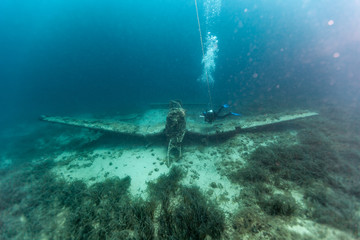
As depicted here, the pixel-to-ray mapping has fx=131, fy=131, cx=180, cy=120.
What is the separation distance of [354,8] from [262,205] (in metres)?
66.0

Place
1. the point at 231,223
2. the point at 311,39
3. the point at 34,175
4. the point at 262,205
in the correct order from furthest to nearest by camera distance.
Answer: the point at 311,39
the point at 34,175
the point at 262,205
the point at 231,223

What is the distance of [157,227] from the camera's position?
384 centimetres

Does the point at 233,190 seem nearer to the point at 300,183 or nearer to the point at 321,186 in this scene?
the point at 300,183

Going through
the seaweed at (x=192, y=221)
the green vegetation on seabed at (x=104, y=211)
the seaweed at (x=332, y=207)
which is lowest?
the green vegetation on seabed at (x=104, y=211)

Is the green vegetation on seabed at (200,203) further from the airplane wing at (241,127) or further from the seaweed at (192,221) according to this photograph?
the airplane wing at (241,127)

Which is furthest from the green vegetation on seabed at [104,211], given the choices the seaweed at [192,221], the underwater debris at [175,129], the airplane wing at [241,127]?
the airplane wing at [241,127]

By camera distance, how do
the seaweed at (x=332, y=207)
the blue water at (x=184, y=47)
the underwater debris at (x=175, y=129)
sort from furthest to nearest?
the blue water at (x=184, y=47) → the underwater debris at (x=175, y=129) → the seaweed at (x=332, y=207)

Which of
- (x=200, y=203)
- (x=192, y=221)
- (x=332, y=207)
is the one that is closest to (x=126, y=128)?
(x=200, y=203)

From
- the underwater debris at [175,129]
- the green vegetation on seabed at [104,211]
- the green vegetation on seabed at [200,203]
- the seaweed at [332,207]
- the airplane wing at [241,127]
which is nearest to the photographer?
the seaweed at [332,207]

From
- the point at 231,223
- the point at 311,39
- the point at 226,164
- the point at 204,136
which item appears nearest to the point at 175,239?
the point at 231,223

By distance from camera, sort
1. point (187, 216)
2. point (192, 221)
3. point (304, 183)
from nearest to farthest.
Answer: point (192, 221) → point (187, 216) → point (304, 183)

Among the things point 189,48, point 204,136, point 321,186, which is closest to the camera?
point 321,186

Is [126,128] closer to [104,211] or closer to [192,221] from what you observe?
[104,211]

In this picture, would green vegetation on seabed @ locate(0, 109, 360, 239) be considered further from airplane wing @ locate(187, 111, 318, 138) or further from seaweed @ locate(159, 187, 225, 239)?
airplane wing @ locate(187, 111, 318, 138)
